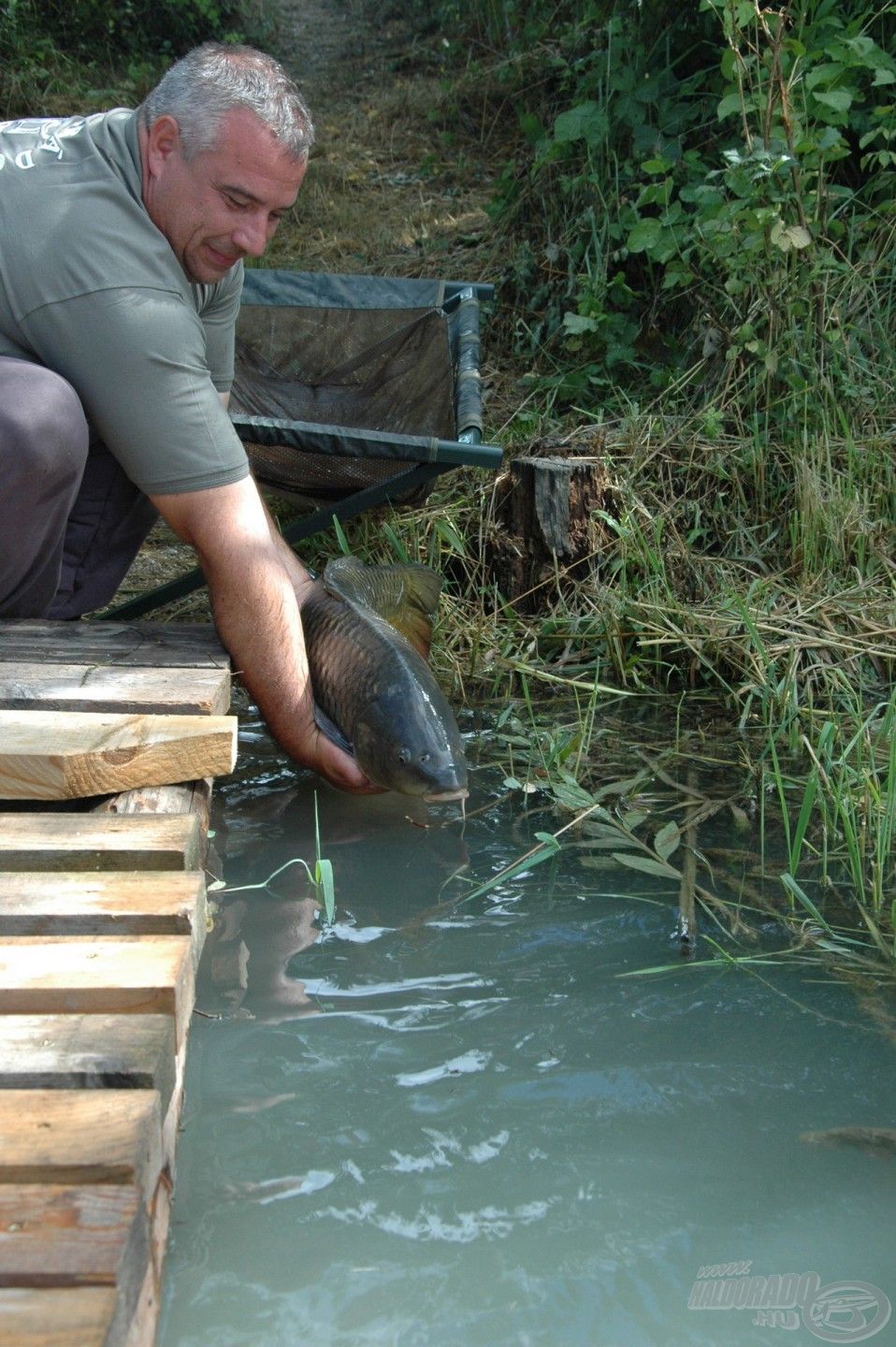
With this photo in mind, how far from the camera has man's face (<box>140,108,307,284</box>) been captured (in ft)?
8.37

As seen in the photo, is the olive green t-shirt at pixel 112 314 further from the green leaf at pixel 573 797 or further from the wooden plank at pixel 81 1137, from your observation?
the wooden plank at pixel 81 1137

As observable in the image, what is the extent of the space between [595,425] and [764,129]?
1.03 m

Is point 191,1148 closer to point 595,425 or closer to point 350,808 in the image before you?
point 350,808

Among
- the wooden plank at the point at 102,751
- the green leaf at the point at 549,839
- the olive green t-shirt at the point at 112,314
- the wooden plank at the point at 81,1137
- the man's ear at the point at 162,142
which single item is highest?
→ the man's ear at the point at 162,142

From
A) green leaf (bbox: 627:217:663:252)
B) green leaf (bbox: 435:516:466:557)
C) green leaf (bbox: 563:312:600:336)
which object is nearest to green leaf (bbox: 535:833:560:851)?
green leaf (bbox: 435:516:466:557)

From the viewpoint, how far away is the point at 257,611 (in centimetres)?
259

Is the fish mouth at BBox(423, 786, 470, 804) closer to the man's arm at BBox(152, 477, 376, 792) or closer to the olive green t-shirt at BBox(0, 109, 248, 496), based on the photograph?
the man's arm at BBox(152, 477, 376, 792)

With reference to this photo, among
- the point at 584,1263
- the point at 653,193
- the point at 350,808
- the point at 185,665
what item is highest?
the point at 653,193

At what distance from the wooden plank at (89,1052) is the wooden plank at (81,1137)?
0.02 meters

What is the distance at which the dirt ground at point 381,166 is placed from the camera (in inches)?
248

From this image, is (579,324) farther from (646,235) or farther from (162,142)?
(162,142)

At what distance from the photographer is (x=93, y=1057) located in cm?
132

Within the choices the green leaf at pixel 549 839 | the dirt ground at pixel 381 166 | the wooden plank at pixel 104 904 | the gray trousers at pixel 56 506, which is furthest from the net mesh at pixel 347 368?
the wooden plank at pixel 104 904

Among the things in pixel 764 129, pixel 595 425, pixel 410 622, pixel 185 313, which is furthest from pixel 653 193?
pixel 185 313
